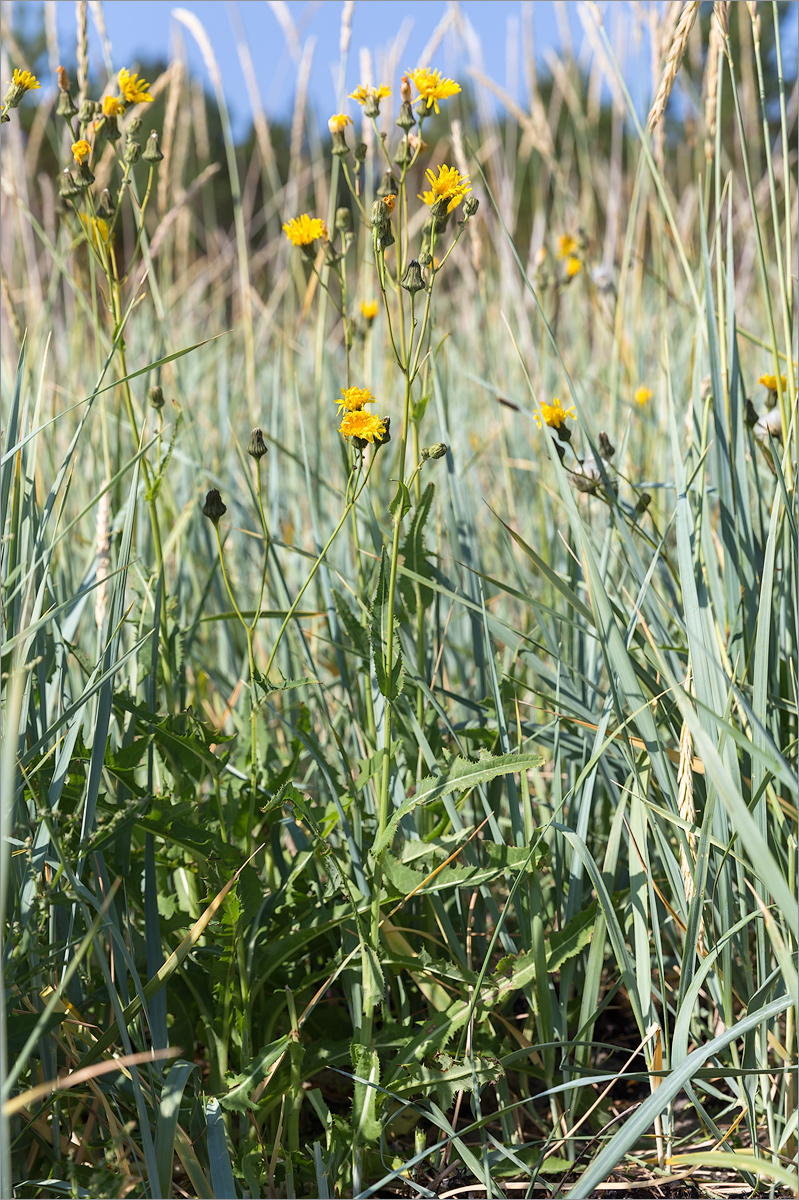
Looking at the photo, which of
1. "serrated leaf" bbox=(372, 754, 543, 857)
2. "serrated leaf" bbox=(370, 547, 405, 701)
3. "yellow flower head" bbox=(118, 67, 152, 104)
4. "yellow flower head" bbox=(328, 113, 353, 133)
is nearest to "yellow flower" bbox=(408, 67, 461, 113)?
"yellow flower head" bbox=(328, 113, 353, 133)

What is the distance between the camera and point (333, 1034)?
2.40 feet

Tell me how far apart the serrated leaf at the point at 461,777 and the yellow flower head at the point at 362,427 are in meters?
0.23

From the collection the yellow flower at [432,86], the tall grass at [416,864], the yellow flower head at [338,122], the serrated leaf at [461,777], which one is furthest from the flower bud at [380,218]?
the serrated leaf at [461,777]

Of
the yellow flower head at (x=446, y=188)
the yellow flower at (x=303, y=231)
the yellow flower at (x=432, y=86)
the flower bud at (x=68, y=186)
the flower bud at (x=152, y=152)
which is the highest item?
A: the flower bud at (x=152, y=152)

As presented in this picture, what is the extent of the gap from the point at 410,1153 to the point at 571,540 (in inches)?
27.4

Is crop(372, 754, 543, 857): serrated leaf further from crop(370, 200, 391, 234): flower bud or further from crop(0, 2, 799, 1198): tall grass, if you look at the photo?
crop(370, 200, 391, 234): flower bud

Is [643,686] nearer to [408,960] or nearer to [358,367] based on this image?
[408,960]

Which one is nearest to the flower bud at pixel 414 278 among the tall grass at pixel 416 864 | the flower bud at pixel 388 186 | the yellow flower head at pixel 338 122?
the tall grass at pixel 416 864

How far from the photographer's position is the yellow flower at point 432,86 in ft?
2.13

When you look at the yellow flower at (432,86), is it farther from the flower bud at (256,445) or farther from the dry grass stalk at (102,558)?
the dry grass stalk at (102,558)

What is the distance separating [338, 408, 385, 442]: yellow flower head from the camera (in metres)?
0.60

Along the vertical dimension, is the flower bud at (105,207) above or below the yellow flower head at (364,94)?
below

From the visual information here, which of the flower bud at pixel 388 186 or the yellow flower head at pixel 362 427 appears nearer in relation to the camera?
the yellow flower head at pixel 362 427

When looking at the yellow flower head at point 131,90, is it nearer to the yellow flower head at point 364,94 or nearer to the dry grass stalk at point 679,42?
the yellow flower head at point 364,94
